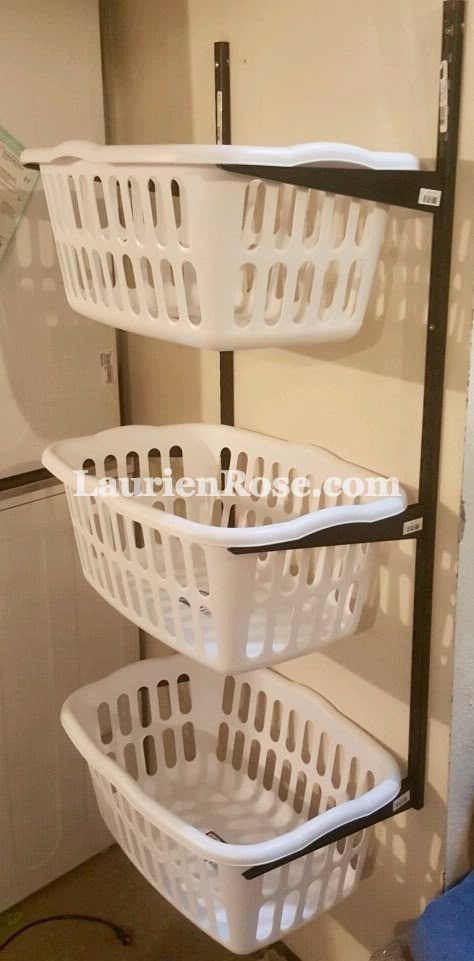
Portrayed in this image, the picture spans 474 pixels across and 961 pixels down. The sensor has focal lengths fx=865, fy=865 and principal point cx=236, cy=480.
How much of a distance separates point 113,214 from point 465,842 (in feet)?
2.87

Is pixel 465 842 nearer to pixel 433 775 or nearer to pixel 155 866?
pixel 433 775

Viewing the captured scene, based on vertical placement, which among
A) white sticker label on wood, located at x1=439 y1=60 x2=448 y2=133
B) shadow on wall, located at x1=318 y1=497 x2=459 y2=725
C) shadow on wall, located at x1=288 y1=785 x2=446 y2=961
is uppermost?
white sticker label on wood, located at x1=439 y1=60 x2=448 y2=133

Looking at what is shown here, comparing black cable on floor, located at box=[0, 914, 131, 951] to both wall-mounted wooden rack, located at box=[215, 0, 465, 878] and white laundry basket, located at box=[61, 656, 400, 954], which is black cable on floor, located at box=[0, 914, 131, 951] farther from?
wall-mounted wooden rack, located at box=[215, 0, 465, 878]

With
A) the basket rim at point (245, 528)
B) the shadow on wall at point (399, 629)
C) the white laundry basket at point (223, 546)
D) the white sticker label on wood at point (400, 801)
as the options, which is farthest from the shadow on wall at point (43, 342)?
the white sticker label on wood at point (400, 801)

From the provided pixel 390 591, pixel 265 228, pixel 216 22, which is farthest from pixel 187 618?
pixel 216 22

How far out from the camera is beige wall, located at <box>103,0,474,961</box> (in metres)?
0.95

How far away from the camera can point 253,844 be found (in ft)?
3.53

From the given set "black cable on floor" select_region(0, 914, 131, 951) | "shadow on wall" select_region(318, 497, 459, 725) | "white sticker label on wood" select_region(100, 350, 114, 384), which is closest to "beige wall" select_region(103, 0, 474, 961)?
"shadow on wall" select_region(318, 497, 459, 725)

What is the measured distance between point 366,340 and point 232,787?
2.41 feet

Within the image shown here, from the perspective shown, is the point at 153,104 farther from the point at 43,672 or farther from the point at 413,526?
the point at 43,672

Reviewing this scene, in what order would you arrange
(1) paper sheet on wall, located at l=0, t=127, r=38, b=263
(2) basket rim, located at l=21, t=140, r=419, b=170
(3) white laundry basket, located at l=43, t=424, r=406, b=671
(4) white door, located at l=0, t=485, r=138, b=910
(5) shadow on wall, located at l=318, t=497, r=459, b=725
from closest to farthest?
(2) basket rim, located at l=21, t=140, r=419, b=170 < (3) white laundry basket, located at l=43, t=424, r=406, b=671 < (5) shadow on wall, located at l=318, t=497, r=459, b=725 < (1) paper sheet on wall, located at l=0, t=127, r=38, b=263 < (4) white door, located at l=0, t=485, r=138, b=910

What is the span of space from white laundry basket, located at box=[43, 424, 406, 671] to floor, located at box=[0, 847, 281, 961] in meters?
0.67

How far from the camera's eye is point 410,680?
1.10 m

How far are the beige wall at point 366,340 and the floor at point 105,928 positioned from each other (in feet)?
0.76
